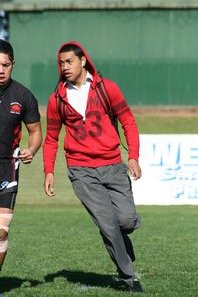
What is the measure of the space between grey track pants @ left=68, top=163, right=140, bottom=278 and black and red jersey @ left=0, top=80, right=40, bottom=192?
660 mm

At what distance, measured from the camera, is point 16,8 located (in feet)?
110

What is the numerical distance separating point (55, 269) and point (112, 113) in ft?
7.53

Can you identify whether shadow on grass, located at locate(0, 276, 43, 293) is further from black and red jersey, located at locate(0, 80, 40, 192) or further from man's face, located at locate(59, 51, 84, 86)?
man's face, located at locate(59, 51, 84, 86)

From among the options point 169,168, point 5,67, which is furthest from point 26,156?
point 169,168

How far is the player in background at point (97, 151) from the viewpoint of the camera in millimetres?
8180

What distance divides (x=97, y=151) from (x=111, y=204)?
0.47m

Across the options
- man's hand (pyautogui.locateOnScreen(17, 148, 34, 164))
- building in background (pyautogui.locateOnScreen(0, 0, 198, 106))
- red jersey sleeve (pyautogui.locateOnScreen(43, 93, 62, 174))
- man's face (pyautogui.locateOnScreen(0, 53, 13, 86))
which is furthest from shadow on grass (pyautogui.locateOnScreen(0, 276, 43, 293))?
building in background (pyautogui.locateOnScreen(0, 0, 198, 106))

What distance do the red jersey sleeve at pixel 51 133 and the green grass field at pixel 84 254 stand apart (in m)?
1.11

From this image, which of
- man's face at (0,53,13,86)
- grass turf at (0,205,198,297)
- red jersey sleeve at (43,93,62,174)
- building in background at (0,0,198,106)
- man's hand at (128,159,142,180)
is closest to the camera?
man's face at (0,53,13,86)

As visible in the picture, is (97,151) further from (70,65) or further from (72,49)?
(72,49)

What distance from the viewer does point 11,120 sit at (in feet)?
25.6

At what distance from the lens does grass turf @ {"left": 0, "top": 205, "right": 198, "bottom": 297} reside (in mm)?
8562

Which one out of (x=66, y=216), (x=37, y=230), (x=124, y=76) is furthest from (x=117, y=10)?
(x=37, y=230)

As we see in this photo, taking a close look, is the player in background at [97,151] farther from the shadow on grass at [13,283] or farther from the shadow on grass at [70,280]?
the shadow on grass at [13,283]
